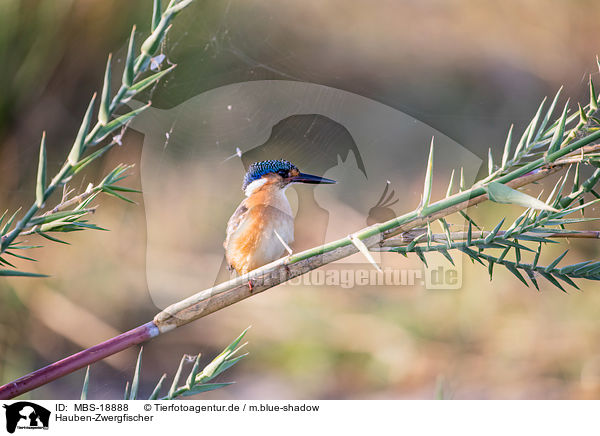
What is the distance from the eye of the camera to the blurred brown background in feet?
2.06

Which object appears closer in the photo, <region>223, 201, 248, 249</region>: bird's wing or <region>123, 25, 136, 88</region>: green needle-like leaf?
<region>123, 25, 136, 88</region>: green needle-like leaf

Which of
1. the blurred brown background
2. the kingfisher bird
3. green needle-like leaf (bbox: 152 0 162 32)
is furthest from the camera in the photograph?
the blurred brown background

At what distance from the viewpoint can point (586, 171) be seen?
650mm

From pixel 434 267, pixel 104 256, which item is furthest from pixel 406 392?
pixel 104 256

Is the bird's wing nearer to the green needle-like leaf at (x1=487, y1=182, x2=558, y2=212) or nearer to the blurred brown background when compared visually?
the blurred brown background

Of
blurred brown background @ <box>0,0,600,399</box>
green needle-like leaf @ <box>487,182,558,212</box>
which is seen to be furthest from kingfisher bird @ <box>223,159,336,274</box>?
green needle-like leaf @ <box>487,182,558,212</box>

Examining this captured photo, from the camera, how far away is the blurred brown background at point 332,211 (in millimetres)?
626

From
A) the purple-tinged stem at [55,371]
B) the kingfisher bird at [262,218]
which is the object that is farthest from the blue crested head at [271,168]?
the purple-tinged stem at [55,371]

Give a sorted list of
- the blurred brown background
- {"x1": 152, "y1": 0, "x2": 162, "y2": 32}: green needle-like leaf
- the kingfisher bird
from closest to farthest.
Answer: {"x1": 152, "y1": 0, "x2": 162, "y2": 32}: green needle-like leaf < the kingfisher bird < the blurred brown background

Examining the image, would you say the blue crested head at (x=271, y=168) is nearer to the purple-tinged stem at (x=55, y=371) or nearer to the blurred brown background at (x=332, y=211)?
the blurred brown background at (x=332, y=211)

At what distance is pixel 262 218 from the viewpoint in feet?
1.63

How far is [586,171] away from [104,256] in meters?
0.74

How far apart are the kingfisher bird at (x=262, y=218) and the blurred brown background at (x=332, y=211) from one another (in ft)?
0.38

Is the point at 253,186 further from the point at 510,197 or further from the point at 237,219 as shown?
the point at 510,197
